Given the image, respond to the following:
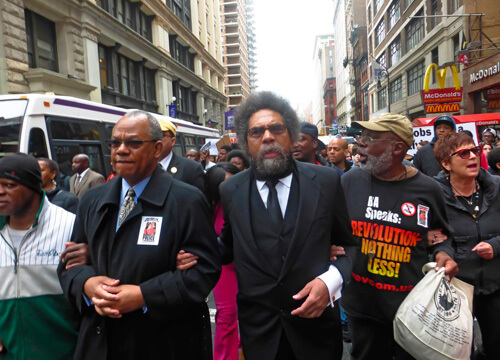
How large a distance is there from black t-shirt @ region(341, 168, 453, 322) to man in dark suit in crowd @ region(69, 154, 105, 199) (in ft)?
18.6

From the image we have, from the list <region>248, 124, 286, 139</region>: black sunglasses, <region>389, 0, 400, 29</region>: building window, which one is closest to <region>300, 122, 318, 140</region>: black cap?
<region>248, 124, 286, 139</region>: black sunglasses

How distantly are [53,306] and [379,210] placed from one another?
234 cm

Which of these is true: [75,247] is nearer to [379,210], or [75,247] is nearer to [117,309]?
[117,309]

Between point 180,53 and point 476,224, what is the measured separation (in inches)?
1367

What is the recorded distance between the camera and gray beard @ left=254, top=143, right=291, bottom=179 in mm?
2123

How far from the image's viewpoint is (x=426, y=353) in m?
2.20

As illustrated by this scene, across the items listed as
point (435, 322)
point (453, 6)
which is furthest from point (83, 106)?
point (453, 6)

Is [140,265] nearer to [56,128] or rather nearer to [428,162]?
[428,162]

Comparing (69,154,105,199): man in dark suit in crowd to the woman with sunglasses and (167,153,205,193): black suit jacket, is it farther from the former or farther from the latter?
the woman with sunglasses

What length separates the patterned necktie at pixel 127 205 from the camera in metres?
2.05

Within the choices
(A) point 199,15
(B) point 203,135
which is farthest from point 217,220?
(A) point 199,15

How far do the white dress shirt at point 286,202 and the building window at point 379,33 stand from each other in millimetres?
42918

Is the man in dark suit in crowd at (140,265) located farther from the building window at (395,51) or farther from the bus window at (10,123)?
the building window at (395,51)

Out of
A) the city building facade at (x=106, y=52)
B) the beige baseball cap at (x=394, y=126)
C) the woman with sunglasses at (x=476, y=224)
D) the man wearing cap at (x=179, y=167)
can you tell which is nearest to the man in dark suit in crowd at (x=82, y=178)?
the man wearing cap at (x=179, y=167)
